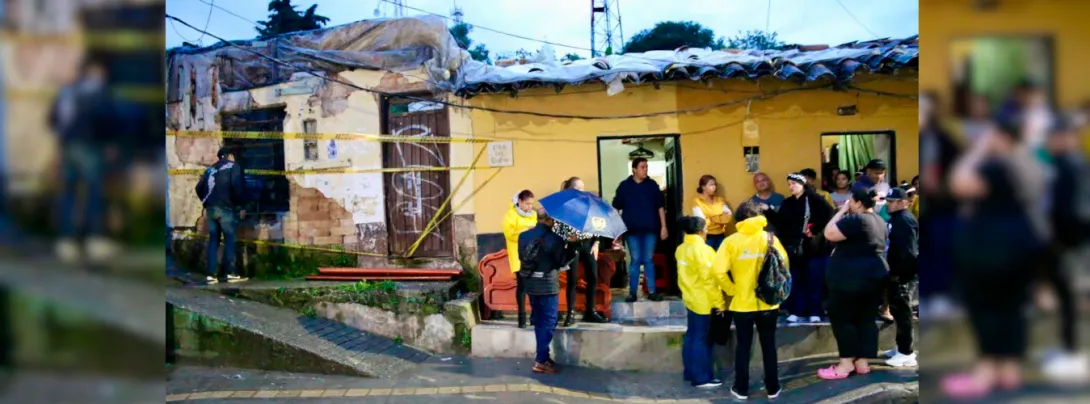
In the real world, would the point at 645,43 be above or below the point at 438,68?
above

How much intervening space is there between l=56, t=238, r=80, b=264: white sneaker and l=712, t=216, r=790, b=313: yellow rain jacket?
4.64 meters

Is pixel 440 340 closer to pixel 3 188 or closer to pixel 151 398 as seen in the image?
pixel 151 398

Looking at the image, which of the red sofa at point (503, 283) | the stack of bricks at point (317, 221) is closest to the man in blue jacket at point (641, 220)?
the red sofa at point (503, 283)

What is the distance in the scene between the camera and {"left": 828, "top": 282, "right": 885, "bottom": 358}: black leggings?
544 centimetres

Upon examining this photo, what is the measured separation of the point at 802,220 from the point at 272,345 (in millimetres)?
5799

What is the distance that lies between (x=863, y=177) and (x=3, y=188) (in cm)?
751

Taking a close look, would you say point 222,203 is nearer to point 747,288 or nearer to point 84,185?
point 84,185

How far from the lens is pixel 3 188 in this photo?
2277mm

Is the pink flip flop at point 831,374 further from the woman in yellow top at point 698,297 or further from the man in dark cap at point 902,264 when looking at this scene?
the woman in yellow top at point 698,297

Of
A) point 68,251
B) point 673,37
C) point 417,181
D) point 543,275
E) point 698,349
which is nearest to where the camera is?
point 68,251

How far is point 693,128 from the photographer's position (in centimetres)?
813

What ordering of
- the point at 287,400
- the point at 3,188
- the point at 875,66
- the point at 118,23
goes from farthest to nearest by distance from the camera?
the point at 875,66 < the point at 287,400 < the point at 118,23 < the point at 3,188

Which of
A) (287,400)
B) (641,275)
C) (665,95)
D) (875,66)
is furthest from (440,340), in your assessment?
(875,66)

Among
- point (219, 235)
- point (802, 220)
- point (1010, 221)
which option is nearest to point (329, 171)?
point (219, 235)
